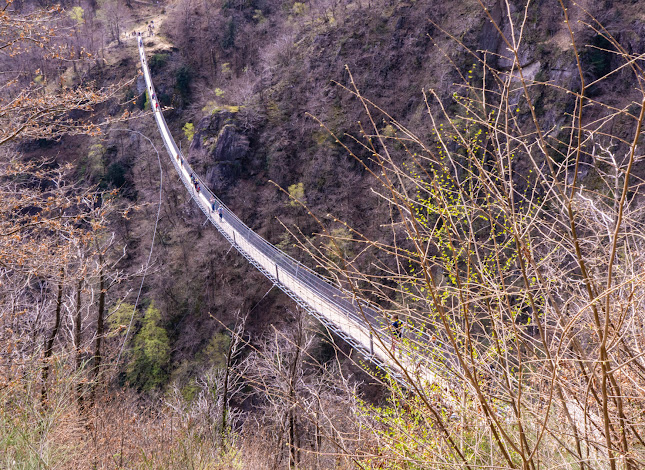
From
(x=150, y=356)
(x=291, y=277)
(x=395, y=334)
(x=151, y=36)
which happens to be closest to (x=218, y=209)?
(x=291, y=277)

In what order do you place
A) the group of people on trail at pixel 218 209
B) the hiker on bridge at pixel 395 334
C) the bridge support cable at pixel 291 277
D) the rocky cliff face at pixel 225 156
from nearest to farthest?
1. the hiker on bridge at pixel 395 334
2. the bridge support cable at pixel 291 277
3. the group of people on trail at pixel 218 209
4. the rocky cliff face at pixel 225 156

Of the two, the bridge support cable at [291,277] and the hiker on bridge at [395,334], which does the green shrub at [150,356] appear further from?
the hiker on bridge at [395,334]

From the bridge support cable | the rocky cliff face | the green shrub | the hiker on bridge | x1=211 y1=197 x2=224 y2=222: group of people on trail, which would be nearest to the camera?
the hiker on bridge

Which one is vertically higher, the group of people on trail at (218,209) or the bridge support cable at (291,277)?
the bridge support cable at (291,277)

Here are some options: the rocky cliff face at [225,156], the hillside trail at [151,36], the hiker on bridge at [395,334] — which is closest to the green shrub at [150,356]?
the rocky cliff face at [225,156]

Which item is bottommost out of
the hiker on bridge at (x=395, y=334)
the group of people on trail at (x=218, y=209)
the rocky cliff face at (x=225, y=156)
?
the rocky cliff face at (x=225, y=156)

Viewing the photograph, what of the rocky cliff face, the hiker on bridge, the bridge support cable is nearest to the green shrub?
the bridge support cable

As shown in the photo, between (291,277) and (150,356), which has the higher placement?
(291,277)

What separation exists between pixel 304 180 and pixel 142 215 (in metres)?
8.69

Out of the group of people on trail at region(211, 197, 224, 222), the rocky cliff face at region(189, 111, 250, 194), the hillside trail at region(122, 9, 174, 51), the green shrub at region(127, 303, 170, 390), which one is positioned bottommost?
the green shrub at region(127, 303, 170, 390)

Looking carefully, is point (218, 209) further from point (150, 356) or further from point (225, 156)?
point (150, 356)

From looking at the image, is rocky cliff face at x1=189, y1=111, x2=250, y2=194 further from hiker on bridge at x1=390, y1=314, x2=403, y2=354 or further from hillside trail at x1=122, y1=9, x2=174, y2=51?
hiker on bridge at x1=390, y1=314, x2=403, y2=354

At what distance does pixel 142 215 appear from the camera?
20.1 metres

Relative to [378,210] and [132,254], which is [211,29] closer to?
[132,254]
